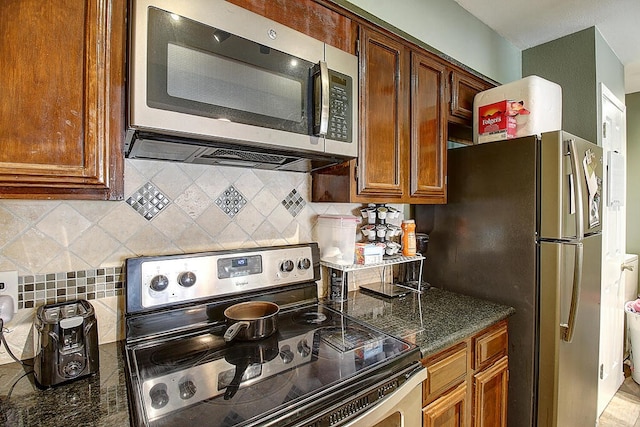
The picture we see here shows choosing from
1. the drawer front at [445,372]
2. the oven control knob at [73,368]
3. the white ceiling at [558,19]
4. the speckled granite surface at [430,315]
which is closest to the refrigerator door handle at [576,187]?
the speckled granite surface at [430,315]

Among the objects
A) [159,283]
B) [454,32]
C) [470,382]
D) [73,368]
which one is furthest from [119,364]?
[454,32]

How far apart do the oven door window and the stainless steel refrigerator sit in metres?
1.09

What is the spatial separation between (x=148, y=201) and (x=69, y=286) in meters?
0.36

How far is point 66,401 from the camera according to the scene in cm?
78

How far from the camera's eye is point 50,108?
738 mm

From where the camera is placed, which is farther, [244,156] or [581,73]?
[581,73]

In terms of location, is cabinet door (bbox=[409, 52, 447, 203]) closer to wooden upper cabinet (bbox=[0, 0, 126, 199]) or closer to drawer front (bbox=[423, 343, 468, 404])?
drawer front (bbox=[423, 343, 468, 404])

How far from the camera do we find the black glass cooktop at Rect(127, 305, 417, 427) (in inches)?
29.2

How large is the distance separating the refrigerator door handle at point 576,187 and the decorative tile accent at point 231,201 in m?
1.50

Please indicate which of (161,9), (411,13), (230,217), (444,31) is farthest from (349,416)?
(444,31)

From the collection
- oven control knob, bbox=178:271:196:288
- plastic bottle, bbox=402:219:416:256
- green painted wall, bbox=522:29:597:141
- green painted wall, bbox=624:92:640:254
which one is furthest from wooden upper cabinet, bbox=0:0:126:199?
green painted wall, bbox=624:92:640:254

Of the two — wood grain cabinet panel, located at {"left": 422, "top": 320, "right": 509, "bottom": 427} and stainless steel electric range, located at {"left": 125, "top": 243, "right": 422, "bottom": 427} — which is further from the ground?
stainless steel electric range, located at {"left": 125, "top": 243, "right": 422, "bottom": 427}

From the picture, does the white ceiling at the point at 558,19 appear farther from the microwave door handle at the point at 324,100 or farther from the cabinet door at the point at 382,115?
the microwave door handle at the point at 324,100

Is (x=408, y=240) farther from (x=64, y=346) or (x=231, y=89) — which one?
(x=64, y=346)
